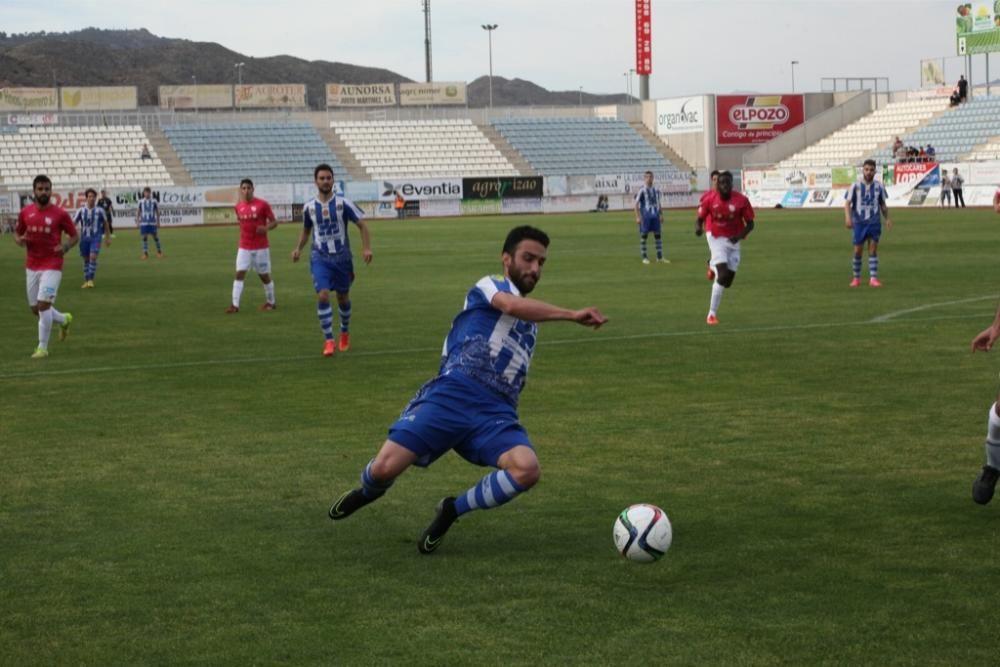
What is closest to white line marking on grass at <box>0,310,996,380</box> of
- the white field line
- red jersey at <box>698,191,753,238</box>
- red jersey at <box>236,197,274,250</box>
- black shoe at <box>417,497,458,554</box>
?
the white field line

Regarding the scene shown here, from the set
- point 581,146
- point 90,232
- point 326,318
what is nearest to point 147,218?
point 90,232

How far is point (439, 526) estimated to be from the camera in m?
7.48

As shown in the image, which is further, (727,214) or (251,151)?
(251,151)

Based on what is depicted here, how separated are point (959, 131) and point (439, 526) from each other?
65499mm

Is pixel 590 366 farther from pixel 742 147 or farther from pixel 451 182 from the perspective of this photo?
pixel 742 147

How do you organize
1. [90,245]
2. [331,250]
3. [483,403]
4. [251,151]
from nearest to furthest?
[483,403], [331,250], [90,245], [251,151]

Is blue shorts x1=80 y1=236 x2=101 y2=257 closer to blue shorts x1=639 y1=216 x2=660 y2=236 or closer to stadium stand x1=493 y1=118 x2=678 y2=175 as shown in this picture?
blue shorts x1=639 y1=216 x2=660 y2=236

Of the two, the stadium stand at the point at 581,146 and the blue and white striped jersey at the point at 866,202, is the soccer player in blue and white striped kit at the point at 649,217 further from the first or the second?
the stadium stand at the point at 581,146

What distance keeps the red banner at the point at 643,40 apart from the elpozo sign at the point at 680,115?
250cm

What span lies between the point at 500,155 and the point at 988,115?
2714 centimetres

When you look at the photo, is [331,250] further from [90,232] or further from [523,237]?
[90,232]

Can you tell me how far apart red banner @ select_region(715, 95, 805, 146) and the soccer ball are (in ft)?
252

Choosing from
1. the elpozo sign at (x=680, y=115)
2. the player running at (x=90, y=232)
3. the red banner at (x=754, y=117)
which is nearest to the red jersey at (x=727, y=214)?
the player running at (x=90, y=232)

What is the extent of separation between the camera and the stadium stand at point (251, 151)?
75.5m
